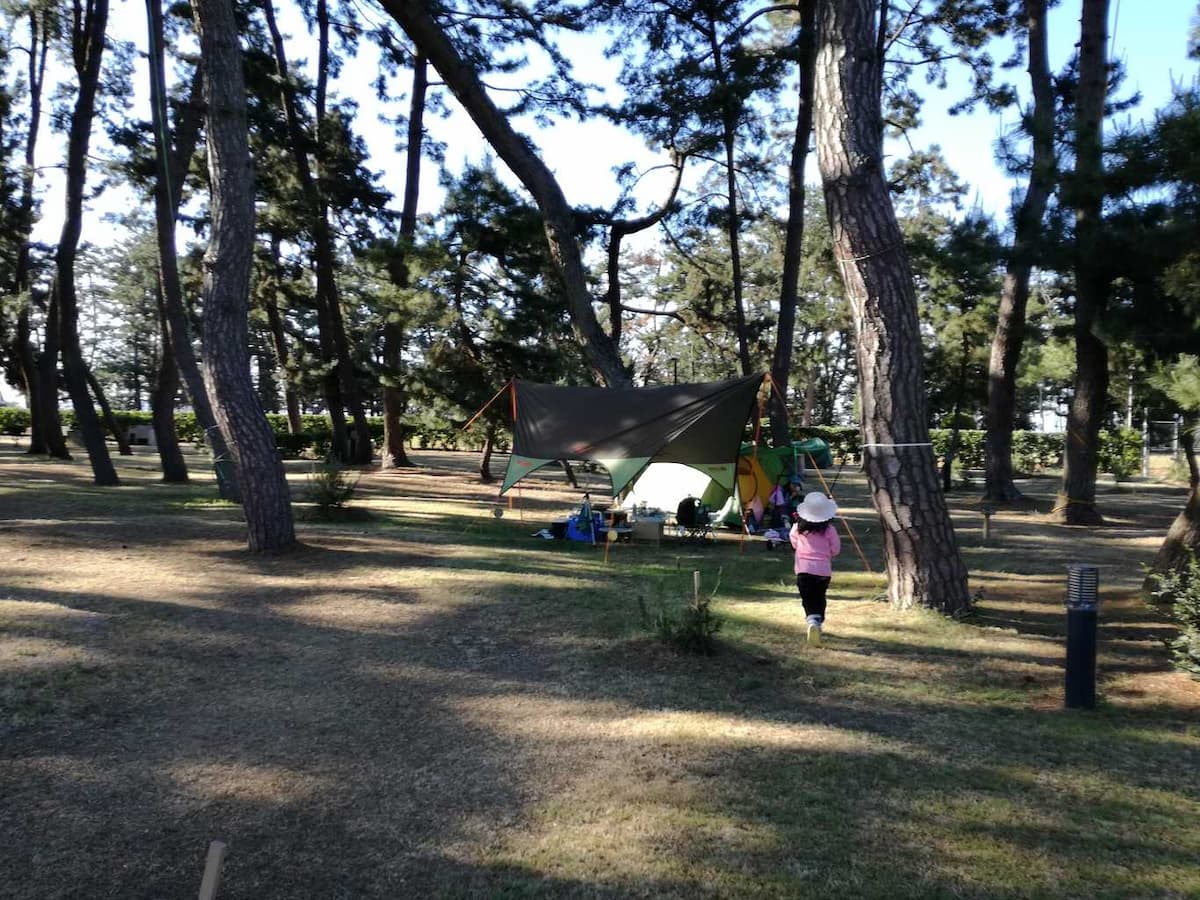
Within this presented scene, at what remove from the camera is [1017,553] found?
10742mm

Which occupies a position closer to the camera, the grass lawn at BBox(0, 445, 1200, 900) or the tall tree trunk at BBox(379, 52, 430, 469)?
the grass lawn at BBox(0, 445, 1200, 900)

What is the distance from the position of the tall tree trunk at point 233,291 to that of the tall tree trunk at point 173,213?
425cm

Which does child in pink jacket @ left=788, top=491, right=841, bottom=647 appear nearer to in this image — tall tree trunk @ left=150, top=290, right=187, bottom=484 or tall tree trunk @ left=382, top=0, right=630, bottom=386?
tall tree trunk @ left=382, top=0, right=630, bottom=386

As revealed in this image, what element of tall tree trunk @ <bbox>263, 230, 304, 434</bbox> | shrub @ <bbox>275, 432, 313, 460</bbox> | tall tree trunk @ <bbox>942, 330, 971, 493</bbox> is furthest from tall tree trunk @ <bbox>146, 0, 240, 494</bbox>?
tall tree trunk @ <bbox>942, 330, 971, 493</bbox>

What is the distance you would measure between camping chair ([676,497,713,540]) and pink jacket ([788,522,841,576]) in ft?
17.2

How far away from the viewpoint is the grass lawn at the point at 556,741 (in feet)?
10.6

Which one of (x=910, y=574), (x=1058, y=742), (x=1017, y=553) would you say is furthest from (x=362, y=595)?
(x=1017, y=553)

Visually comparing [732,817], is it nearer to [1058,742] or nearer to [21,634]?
[1058,742]

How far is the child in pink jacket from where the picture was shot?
6.52 m

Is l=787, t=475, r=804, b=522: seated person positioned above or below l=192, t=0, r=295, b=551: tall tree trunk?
below

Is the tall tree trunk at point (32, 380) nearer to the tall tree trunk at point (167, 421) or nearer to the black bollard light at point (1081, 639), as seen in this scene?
the tall tree trunk at point (167, 421)

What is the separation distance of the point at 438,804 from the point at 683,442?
7.97m

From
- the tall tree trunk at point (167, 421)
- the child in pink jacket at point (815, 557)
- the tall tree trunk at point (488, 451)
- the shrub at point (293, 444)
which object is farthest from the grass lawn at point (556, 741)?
the shrub at point (293, 444)

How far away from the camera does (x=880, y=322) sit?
23.7 feet
